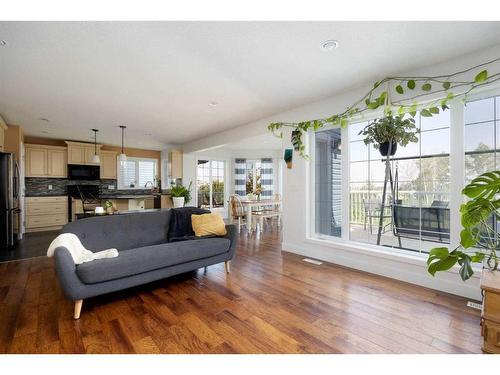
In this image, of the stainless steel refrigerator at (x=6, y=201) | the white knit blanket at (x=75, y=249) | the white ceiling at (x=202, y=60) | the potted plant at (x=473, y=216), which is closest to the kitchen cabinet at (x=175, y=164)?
the white ceiling at (x=202, y=60)

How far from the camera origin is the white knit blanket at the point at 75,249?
2082 mm

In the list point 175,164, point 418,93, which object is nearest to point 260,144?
Result: point 175,164

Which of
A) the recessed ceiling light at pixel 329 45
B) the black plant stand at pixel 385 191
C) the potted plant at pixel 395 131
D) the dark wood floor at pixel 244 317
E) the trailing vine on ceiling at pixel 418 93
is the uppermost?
the recessed ceiling light at pixel 329 45

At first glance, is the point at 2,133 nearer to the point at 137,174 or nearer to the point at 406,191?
the point at 137,174

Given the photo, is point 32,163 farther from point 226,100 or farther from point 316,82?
point 316,82

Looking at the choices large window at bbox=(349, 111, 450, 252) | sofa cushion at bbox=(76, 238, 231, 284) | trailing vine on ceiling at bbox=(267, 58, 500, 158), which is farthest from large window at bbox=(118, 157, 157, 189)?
large window at bbox=(349, 111, 450, 252)

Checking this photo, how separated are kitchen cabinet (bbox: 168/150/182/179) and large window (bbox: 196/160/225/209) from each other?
774mm

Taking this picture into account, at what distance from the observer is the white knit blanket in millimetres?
2082

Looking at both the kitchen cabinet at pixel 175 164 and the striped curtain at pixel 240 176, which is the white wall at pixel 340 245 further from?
the striped curtain at pixel 240 176

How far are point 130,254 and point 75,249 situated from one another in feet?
1.57

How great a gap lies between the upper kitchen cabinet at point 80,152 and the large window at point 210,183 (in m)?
3.04

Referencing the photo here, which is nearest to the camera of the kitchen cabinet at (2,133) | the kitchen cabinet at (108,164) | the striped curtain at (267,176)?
the kitchen cabinet at (2,133)

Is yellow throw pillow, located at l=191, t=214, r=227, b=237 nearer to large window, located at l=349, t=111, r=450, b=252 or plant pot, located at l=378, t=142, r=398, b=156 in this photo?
large window, located at l=349, t=111, r=450, b=252

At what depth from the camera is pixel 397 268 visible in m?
2.82
